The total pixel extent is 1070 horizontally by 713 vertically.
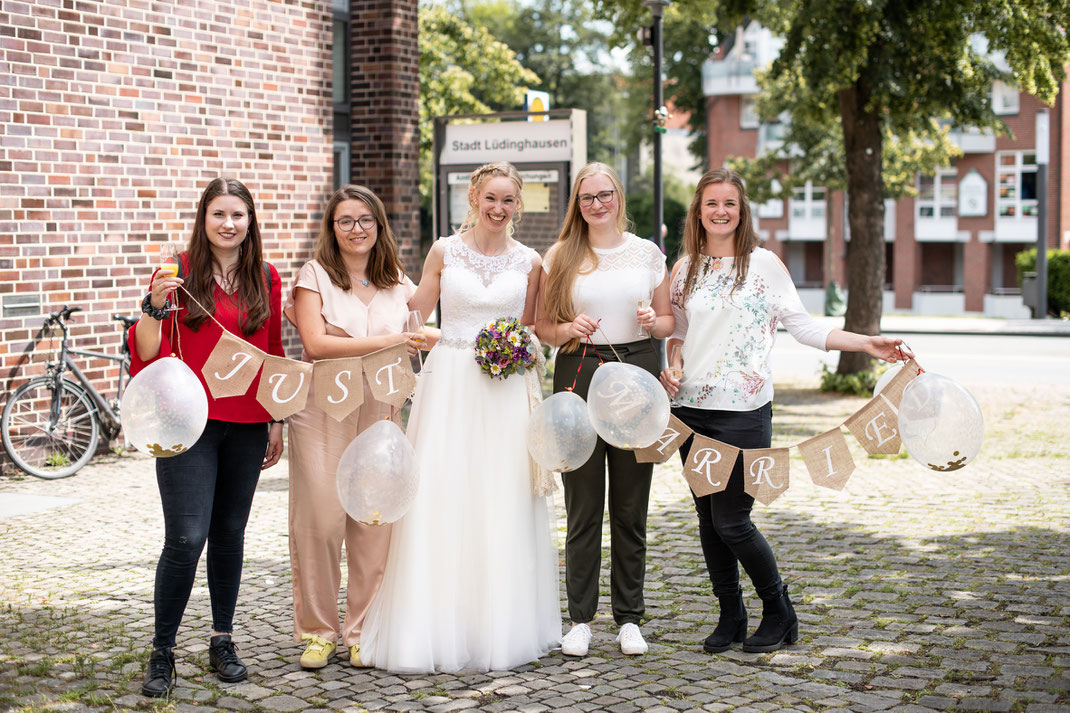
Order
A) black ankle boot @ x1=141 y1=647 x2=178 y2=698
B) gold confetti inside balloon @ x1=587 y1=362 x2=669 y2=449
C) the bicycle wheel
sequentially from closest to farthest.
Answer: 1. black ankle boot @ x1=141 y1=647 x2=178 y2=698
2. gold confetti inside balloon @ x1=587 y1=362 x2=669 y2=449
3. the bicycle wheel

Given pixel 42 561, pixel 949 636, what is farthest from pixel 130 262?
pixel 949 636

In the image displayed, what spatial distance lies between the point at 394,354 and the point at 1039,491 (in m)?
6.06

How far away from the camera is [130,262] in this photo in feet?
32.0

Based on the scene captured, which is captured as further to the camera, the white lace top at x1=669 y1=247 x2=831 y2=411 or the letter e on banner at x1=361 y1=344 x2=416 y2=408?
the white lace top at x1=669 y1=247 x2=831 y2=411

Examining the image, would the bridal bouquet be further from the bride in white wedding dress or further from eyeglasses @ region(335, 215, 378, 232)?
eyeglasses @ region(335, 215, 378, 232)

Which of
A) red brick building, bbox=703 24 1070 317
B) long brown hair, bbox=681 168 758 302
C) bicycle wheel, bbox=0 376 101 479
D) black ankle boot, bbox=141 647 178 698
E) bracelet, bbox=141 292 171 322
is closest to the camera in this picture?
bracelet, bbox=141 292 171 322

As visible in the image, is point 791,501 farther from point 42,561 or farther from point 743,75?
point 743,75

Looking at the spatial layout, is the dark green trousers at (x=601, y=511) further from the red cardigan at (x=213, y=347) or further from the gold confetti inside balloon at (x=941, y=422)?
the red cardigan at (x=213, y=347)

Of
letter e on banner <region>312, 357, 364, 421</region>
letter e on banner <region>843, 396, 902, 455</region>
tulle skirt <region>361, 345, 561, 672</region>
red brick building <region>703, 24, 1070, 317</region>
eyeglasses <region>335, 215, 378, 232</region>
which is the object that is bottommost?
tulle skirt <region>361, 345, 561, 672</region>

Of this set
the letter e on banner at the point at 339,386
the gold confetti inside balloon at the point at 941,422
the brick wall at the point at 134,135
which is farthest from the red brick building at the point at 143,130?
the gold confetti inside balloon at the point at 941,422

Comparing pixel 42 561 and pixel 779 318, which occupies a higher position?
pixel 779 318

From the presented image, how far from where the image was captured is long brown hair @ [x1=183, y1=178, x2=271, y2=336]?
14.2 ft

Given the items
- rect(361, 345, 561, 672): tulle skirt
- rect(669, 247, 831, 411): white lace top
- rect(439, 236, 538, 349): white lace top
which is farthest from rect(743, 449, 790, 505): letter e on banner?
rect(439, 236, 538, 349): white lace top

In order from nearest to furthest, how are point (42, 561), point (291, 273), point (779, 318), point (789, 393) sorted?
point (779, 318), point (42, 561), point (291, 273), point (789, 393)
